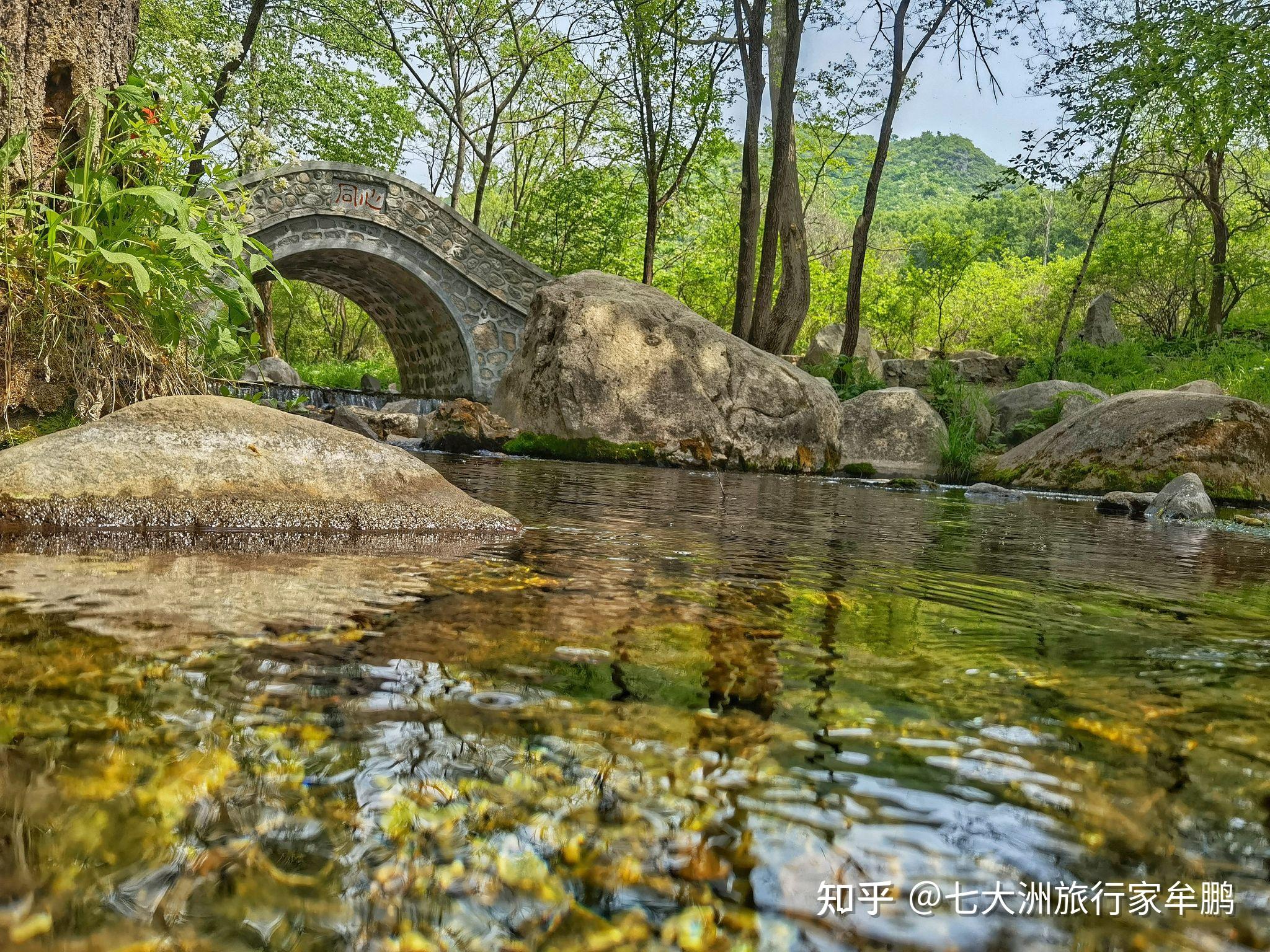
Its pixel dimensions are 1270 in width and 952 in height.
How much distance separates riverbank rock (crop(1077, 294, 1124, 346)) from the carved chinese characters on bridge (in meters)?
17.5

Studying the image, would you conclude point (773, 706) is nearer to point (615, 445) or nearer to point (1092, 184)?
point (615, 445)

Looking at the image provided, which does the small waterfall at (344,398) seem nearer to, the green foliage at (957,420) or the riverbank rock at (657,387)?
the riverbank rock at (657,387)

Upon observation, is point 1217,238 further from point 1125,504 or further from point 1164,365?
point 1125,504

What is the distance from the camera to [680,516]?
15.0 feet

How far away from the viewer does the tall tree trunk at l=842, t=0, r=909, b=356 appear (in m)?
15.3

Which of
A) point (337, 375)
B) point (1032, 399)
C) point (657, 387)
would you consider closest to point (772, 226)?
point (657, 387)

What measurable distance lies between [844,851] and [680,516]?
364cm

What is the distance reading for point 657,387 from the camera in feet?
35.7

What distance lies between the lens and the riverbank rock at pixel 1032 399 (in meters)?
13.6

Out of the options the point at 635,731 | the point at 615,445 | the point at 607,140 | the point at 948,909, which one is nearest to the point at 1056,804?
the point at 948,909

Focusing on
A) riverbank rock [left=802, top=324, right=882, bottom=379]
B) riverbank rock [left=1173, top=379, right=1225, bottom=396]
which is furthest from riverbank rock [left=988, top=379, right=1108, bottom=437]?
riverbank rock [left=802, top=324, right=882, bottom=379]

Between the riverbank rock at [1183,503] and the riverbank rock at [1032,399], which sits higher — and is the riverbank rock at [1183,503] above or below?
below

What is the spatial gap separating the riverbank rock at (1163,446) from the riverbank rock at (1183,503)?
1.29 m

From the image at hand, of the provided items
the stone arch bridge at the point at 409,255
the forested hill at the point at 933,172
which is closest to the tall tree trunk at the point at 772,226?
the stone arch bridge at the point at 409,255
